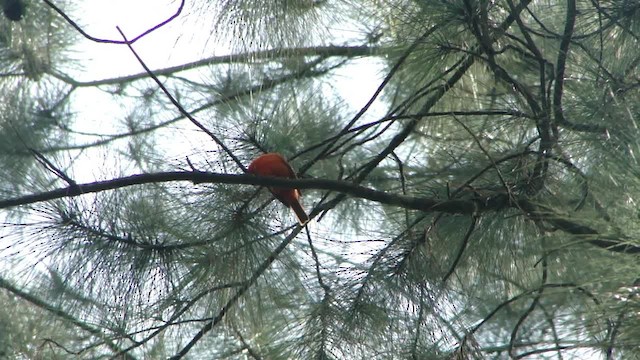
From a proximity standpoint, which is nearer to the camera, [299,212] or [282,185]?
[282,185]

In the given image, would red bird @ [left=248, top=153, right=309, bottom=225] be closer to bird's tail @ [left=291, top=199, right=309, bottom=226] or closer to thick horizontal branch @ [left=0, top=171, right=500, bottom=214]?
bird's tail @ [left=291, top=199, right=309, bottom=226]

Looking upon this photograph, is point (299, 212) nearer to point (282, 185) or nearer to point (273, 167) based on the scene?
point (273, 167)

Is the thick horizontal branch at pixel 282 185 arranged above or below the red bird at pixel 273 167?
below

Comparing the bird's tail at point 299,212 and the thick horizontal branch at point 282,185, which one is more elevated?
the bird's tail at point 299,212

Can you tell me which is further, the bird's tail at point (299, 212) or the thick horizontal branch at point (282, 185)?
the bird's tail at point (299, 212)

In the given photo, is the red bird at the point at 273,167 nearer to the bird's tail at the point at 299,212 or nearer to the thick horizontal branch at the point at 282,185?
the bird's tail at the point at 299,212

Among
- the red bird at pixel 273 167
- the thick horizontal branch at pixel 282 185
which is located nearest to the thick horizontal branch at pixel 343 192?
the thick horizontal branch at pixel 282 185

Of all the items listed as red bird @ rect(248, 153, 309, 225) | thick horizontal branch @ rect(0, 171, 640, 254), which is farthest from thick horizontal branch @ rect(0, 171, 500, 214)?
red bird @ rect(248, 153, 309, 225)

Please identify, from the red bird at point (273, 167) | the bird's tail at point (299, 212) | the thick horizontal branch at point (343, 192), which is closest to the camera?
the thick horizontal branch at point (343, 192)

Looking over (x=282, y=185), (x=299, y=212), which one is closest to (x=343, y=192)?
(x=282, y=185)

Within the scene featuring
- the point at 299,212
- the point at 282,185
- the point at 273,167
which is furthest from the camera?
the point at 299,212

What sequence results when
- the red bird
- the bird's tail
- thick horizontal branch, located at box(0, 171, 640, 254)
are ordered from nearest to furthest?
thick horizontal branch, located at box(0, 171, 640, 254) → the red bird → the bird's tail

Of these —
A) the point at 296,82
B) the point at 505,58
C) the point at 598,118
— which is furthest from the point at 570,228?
the point at 296,82

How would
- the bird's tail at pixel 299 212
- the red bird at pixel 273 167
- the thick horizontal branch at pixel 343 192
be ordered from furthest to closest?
the bird's tail at pixel 299 212, the red bird at pixel 273 167, the thick horizontal branch at pixel 343 192
